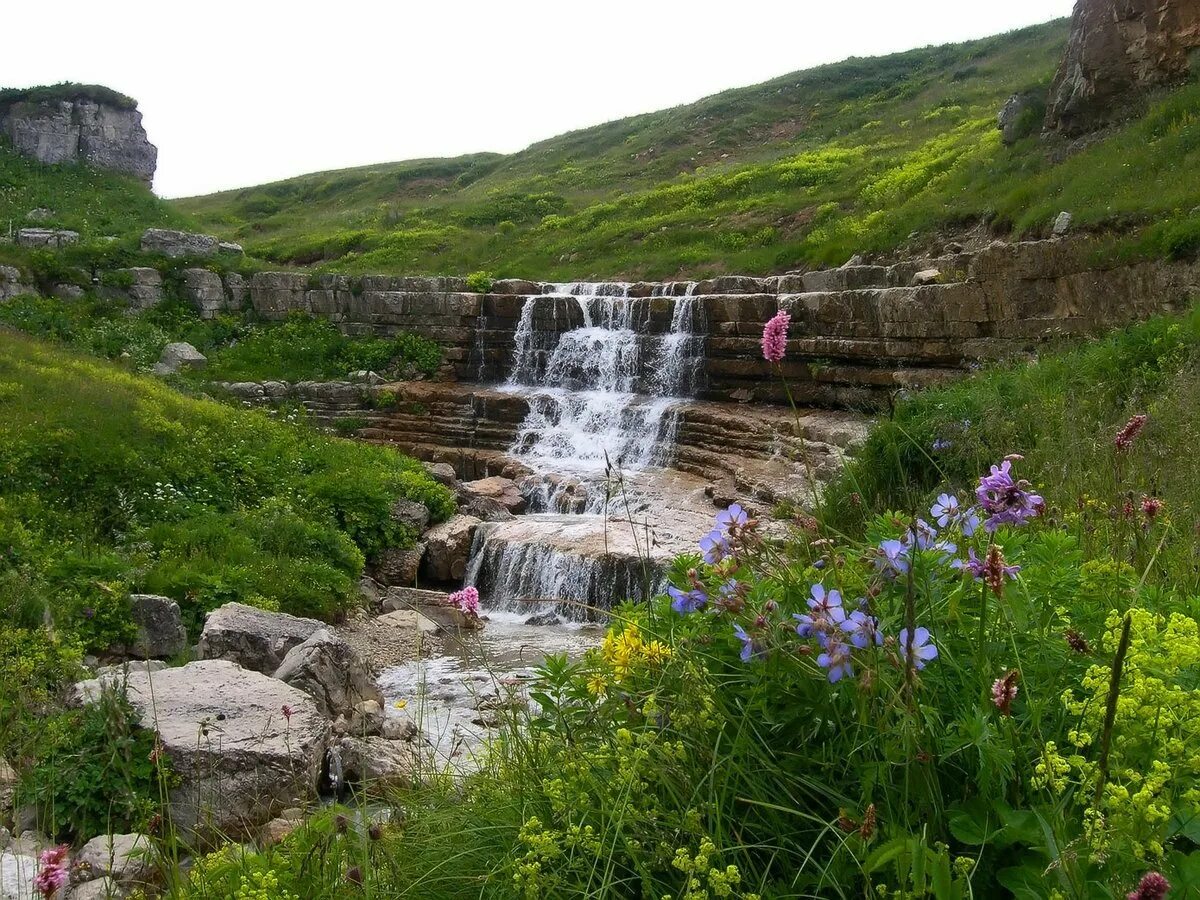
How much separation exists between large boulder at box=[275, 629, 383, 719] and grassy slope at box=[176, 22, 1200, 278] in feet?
32.2

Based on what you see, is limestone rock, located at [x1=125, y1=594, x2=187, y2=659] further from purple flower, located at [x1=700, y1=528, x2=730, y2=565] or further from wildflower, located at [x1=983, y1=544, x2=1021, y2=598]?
wildflower, located at [x1=983, y1=544, x2=1021, y2=598]

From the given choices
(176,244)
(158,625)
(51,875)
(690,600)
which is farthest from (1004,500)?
(176,244)

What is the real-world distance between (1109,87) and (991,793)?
55.0 ft

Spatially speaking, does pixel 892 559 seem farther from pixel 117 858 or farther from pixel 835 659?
pixel 117 858

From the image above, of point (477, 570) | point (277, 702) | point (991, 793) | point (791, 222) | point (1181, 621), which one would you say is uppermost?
point (791, 222)

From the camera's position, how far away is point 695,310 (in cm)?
1645

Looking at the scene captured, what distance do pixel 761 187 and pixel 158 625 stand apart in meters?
22.9

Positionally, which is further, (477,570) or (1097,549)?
(477,570)

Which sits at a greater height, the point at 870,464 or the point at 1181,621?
the point at 1181,621

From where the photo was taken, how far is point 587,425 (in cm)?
1600

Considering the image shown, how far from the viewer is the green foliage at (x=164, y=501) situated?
7.70 m

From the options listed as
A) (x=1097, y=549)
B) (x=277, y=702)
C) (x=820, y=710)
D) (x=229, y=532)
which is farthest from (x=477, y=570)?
(x=820, y=710)

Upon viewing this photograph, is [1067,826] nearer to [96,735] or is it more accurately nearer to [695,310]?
[96,735]

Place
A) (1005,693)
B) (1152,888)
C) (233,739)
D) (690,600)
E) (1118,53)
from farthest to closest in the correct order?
(1118,53)
(233,739)
(690,600)
(1005,693)
(1152,888)
